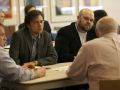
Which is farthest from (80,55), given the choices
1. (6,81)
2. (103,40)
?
(6,81)

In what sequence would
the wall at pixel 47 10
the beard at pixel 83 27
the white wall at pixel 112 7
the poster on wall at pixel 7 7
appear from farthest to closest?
the white wall at pixel 112 7, the wall at pixel 47 10, the poster on wall at pixel 7 7, the beard at pixel 83 27

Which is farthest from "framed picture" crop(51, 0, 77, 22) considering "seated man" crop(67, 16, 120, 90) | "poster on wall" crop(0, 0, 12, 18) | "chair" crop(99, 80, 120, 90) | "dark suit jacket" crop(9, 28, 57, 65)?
"chair" crop(99, 80, 120, 90)

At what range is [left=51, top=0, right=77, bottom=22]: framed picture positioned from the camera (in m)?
7.90

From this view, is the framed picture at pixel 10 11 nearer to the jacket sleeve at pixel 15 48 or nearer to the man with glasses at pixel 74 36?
the man with glasses at pixel 74 36

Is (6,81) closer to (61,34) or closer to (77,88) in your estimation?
(77,88)

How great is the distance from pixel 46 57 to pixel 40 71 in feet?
2.76

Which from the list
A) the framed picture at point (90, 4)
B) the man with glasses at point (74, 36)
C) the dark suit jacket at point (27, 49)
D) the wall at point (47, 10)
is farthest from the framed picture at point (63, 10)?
the dark suit jacket at point (27, 49)

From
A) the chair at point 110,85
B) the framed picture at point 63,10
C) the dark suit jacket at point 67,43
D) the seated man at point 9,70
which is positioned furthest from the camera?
the framed picture at point 63,10

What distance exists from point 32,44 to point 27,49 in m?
0.10

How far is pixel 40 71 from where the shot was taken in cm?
333

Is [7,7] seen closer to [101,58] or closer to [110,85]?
[101,58]

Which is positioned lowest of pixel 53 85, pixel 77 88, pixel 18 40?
pixel 77 88

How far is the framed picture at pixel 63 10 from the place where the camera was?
25.9 ft

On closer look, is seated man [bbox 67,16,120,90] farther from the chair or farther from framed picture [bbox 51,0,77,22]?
framed picture [bbox 51,0,77,22]
